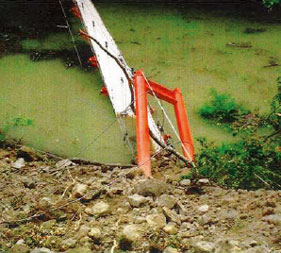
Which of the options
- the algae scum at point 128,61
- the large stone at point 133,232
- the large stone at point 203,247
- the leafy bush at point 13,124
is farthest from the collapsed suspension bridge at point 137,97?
the large stone at point 203,247

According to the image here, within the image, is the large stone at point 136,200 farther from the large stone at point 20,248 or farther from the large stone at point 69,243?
the large stone at point 20,248

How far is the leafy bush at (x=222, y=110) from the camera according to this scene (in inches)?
214

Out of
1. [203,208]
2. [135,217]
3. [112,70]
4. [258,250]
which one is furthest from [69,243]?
[112,70]

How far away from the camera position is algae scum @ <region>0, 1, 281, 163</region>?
5.18 meters

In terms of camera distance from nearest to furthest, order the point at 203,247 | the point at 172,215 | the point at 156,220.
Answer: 1. the point at 203,247
2. the point at 156,220
3. the point at 172,215

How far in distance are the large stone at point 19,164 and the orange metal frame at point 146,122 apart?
1.21 metres

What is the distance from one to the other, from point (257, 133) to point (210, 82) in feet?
3.58

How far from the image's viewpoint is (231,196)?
332cm

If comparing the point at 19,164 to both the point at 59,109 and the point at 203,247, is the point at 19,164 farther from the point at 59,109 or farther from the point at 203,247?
the point at 203,247

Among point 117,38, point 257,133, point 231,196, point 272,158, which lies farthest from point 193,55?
point 231,196

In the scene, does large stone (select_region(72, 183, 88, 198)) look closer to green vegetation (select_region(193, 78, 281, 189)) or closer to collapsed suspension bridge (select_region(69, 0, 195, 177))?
collapsed suspension bridge (select_region(69, 0, 195, 177))

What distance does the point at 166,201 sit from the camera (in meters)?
3.08

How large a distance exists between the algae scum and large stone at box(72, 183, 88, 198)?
153 centimetres

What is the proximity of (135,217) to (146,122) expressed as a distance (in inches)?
49.2
